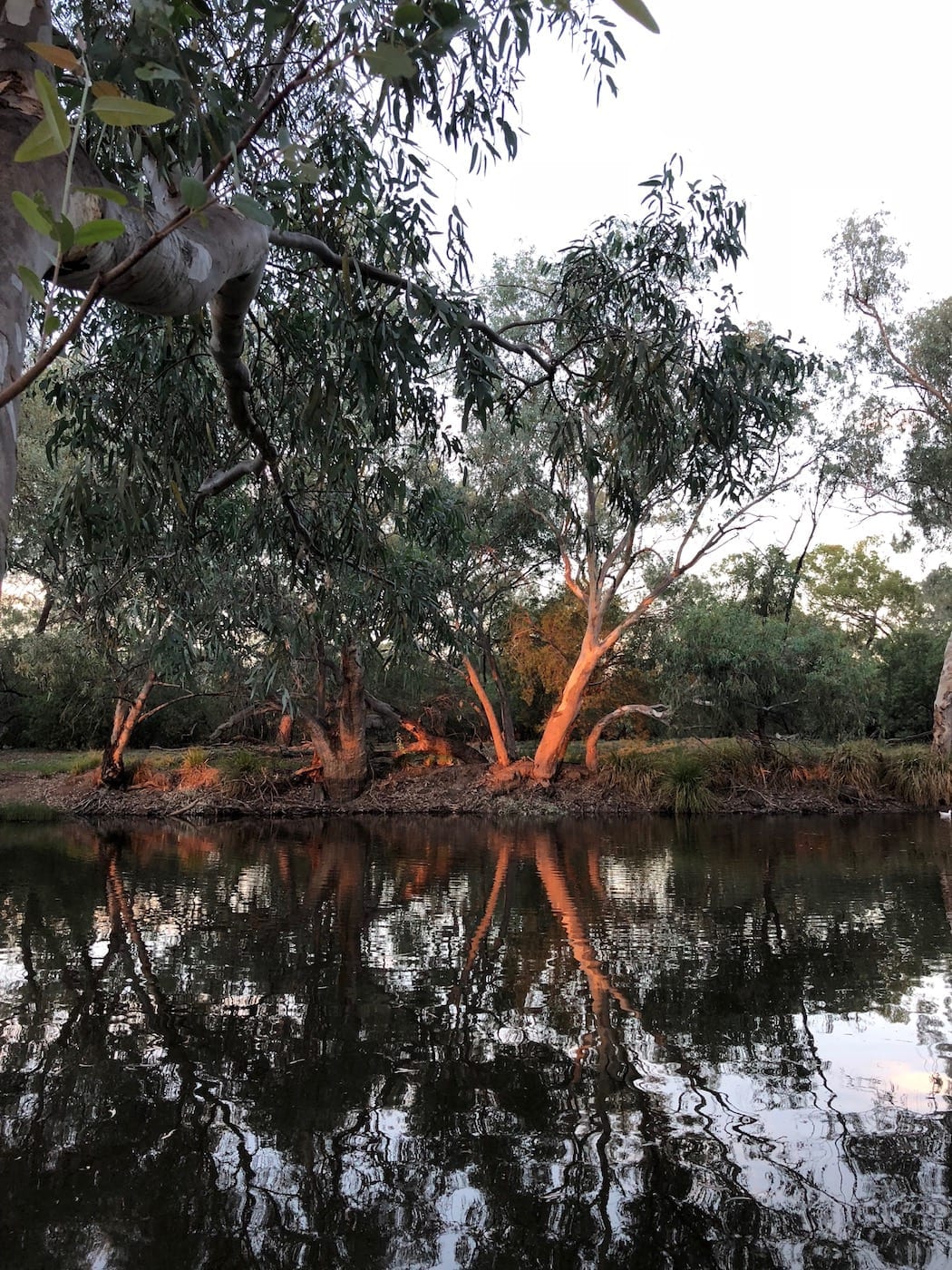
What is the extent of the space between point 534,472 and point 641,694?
6583 millimetres

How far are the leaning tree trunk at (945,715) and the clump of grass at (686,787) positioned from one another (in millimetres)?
4877

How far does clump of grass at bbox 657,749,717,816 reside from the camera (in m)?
16.4

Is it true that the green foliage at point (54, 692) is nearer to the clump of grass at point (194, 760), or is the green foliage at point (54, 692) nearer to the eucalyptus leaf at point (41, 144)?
the clump of grass at point (194, 760)

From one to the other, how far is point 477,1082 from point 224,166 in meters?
3.22

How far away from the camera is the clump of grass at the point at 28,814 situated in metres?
15.1

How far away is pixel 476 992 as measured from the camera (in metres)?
4.72

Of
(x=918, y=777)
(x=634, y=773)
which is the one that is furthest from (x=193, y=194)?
(x=918, y=777)

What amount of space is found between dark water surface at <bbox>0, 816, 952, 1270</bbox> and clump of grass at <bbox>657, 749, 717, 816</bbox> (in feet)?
29.5

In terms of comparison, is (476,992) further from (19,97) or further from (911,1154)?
(19,97)

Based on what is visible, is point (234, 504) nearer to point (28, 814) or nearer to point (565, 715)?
point (28, 814)

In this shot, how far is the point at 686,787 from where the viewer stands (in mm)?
16516

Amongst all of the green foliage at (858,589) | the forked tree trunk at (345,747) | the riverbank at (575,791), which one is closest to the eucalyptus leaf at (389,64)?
the riverbank at (575,791)

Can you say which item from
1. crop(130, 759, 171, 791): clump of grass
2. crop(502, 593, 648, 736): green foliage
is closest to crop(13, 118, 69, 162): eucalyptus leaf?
crop(130, 759, 171, 791): clump of grass

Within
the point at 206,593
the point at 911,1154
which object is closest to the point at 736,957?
the point at 911,1154
